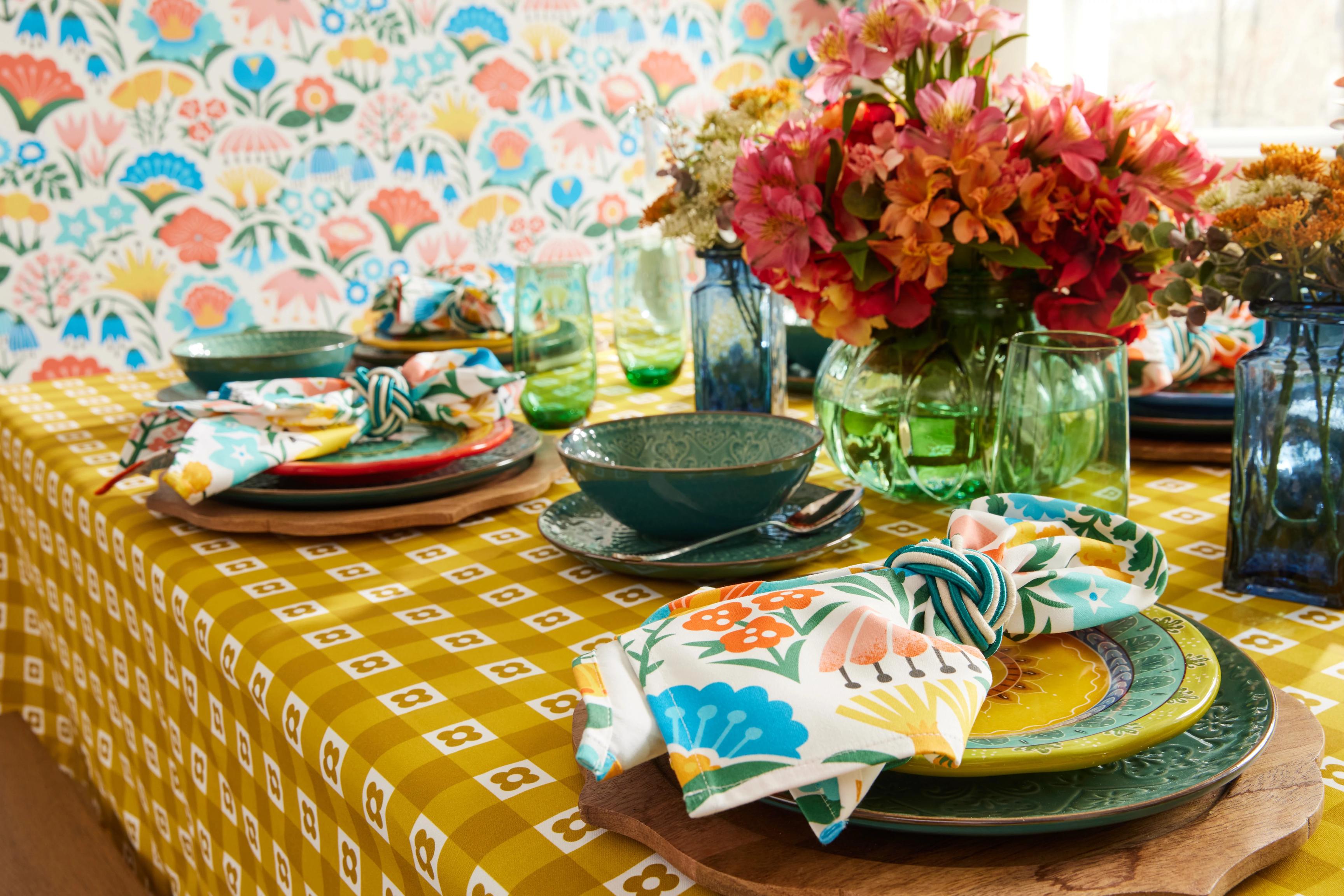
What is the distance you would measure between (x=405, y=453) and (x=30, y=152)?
7.66ft

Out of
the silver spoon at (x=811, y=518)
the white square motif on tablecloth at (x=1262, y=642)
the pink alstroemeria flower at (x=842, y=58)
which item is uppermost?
the pink alstroemeria flower at (x=842, y=58)

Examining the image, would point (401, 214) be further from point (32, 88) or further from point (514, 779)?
point (514, 779)

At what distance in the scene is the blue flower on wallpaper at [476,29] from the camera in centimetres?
335

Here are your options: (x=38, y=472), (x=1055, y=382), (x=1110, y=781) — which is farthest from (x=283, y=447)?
(x=1110, y=781)

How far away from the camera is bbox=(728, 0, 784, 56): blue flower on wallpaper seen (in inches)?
156

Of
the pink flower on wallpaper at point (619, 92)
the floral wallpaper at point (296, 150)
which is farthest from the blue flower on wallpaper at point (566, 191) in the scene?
the pink flower on wallpaper at point (619, 92)

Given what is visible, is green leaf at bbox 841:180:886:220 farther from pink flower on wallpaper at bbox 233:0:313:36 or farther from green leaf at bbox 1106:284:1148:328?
pink flower on wallpaper at bbox 233:0:313:36

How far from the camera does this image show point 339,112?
3.21m

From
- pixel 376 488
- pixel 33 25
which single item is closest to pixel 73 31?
pixel 33 25

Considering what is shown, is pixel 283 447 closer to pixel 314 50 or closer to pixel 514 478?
pixel 514 478

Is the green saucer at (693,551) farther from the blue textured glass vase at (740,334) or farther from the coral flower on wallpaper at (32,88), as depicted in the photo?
the coral flower on wallpaper at (32,88)

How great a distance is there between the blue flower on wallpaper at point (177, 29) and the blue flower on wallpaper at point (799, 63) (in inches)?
82.4

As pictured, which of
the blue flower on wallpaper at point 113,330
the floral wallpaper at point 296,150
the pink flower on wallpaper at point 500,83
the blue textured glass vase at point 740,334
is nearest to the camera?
the blue textured glass vase at point 740,334

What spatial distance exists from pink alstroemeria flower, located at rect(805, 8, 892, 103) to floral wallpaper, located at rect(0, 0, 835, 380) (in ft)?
8.47
